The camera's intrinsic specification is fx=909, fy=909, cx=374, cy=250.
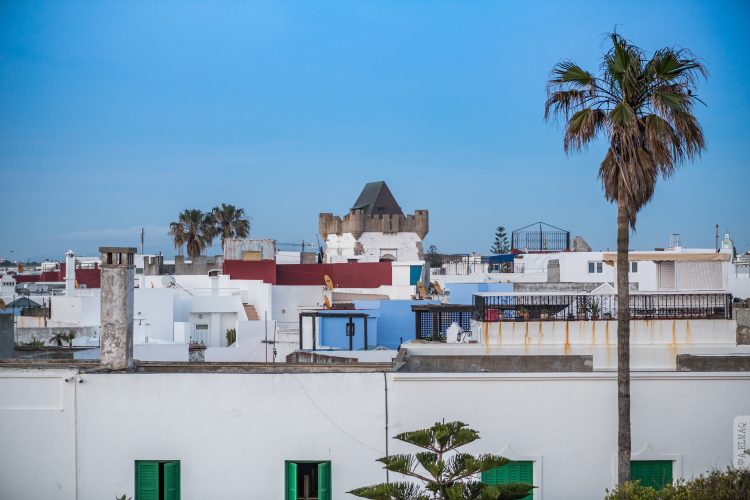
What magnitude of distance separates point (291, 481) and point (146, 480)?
2.06 meters

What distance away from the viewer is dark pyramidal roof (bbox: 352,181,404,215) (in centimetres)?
5978

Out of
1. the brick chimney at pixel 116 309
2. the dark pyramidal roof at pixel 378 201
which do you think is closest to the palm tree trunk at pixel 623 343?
the brick chimney at pixel 116 309

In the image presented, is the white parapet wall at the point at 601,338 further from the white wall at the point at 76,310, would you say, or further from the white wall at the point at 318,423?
the white wall at the point at 76,310

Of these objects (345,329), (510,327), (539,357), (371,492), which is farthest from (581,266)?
(371,492)

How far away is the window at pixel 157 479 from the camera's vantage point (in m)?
12.7

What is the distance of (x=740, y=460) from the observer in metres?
12.6

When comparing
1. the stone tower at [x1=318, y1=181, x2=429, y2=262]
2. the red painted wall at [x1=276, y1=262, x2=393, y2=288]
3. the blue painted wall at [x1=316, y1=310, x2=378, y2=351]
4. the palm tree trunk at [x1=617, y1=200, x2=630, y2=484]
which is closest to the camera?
the palm tree trunk at [x1=617, y1=200, x2=630, y2=484]

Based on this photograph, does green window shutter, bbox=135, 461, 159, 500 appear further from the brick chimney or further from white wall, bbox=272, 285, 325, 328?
white wall, bbox=272, 285, 325, 328

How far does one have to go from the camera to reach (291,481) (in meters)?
12.7

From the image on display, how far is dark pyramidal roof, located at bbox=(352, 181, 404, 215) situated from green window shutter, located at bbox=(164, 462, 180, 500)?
46218 millimetres

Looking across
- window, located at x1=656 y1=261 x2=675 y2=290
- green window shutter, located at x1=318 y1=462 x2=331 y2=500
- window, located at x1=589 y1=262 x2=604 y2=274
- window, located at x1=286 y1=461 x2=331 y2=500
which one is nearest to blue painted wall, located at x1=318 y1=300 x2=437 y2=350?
window, located at x1=656 y1=261 x2=675 y2=290

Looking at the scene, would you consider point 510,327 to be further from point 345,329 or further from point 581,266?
point 581,266

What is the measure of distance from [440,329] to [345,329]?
10.5 feet

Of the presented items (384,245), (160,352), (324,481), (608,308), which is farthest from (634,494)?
(384,245)
